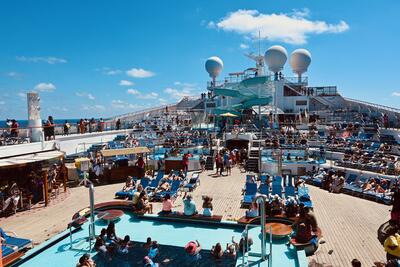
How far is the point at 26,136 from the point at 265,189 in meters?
12.2

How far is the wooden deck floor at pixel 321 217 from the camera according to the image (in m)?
8.03

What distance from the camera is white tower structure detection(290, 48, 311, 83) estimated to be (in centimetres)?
4169

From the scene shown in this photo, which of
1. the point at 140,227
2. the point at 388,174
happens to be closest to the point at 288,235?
the point at 140,227

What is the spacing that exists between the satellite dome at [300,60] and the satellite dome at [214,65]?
1058 cm

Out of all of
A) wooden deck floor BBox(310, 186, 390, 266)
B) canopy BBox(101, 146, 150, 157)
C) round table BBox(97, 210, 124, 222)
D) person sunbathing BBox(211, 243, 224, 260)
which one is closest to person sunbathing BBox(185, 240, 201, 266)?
person sunbathing BBox(211, 243, 224, 260)

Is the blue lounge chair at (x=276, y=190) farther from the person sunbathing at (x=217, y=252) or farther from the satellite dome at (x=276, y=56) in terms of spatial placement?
the satellite dome at (x=276, y=56)

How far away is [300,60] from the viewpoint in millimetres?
41844

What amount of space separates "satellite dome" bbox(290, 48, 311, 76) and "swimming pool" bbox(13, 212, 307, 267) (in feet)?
122

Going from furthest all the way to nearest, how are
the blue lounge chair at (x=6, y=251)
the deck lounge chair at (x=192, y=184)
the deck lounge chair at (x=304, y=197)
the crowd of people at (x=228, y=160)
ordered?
the crowd of people at (x=228, y=160) → the deck lounge chair at (x=192, y=184) → the deck lounge chair at (x=304, y=197) → the blue lounge chair at (x=6, y=251)

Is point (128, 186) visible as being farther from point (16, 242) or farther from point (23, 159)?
point (16, 242)

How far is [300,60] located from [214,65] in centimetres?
1246

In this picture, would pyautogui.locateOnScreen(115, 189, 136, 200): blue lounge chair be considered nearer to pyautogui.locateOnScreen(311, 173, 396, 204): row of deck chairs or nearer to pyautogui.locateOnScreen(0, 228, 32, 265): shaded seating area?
pyautogui.locateOnScreen(0, 228, 32, 265): shaded seating area

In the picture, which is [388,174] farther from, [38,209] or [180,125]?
[180,125]

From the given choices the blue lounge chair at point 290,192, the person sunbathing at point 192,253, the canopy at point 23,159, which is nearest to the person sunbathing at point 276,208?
the blue lounge chair at point 290,192
